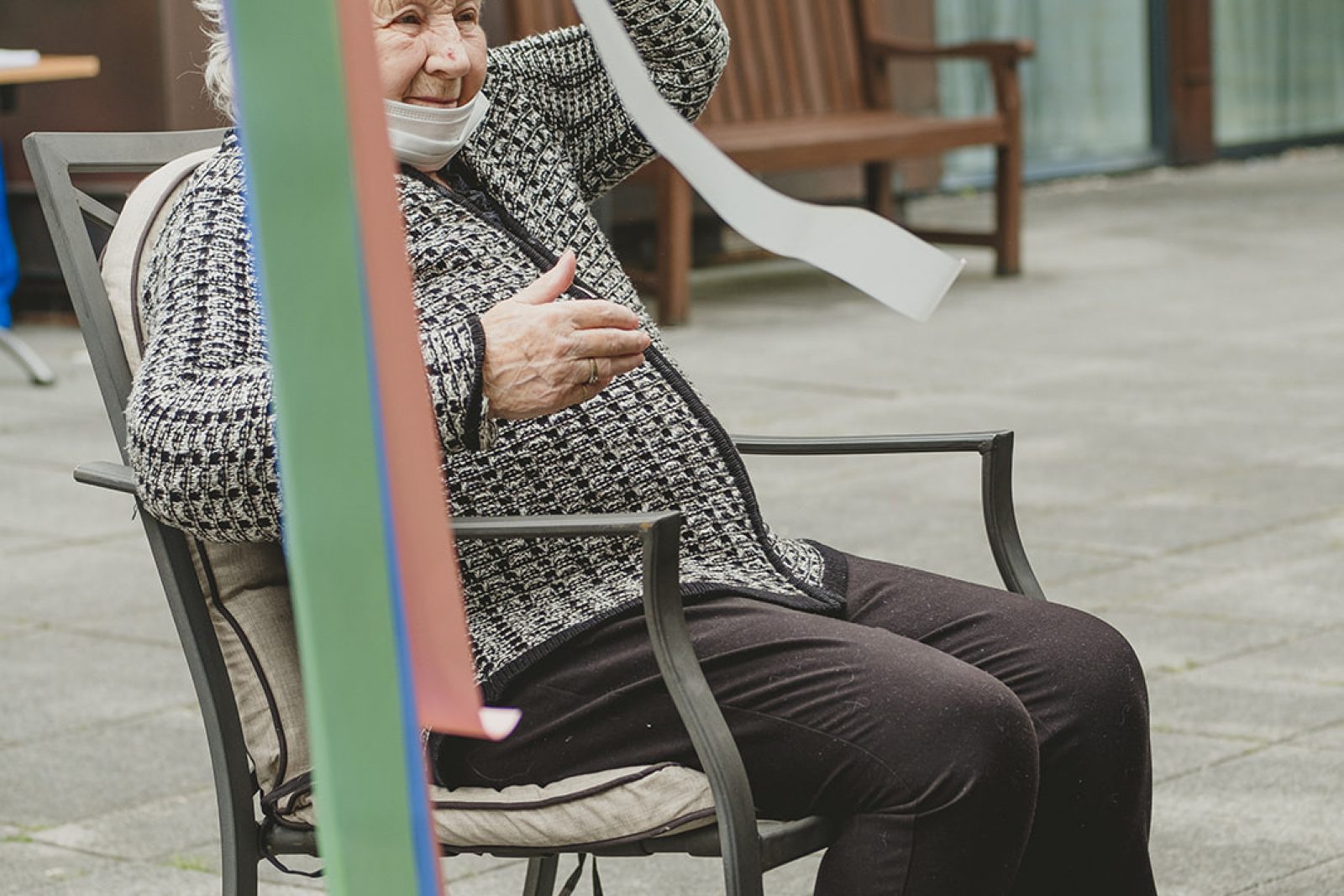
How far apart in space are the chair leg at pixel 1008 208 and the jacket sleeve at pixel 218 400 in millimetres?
7620

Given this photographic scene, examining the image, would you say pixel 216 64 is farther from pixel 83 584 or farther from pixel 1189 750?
pixel 83 584

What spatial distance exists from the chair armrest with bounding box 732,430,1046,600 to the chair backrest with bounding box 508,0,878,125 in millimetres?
6783

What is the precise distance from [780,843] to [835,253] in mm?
727

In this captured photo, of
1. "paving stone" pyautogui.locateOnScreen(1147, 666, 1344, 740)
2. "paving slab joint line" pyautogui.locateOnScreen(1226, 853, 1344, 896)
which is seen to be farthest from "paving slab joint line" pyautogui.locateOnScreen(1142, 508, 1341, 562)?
"paving slab joint line" pyautogui.locateOnScreen(1226, 853, 1344, 896)

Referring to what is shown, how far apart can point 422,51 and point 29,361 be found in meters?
5.71

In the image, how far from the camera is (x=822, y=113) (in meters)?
9.94

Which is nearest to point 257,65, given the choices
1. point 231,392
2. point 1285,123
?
point 231,392

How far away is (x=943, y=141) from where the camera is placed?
30.3 feet

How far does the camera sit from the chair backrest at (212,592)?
88.4 inches

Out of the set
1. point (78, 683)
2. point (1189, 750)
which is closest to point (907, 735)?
point (1189, 750)

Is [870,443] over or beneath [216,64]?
beneath

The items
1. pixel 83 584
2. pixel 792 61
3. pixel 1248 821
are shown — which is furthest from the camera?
pixel 792 61

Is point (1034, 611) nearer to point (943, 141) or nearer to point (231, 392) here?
point (231, 392)

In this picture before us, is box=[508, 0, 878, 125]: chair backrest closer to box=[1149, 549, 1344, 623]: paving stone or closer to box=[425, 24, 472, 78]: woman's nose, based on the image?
box=[1149, 549, 1344, 623]: paving stone
